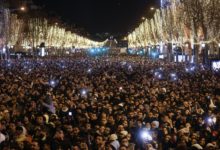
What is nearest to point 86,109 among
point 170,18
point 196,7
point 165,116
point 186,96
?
point 165,116

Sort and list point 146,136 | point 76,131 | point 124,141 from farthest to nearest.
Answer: point 146,136, point 76,131, point 124,141

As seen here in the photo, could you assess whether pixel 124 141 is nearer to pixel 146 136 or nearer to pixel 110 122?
pixel 146 136

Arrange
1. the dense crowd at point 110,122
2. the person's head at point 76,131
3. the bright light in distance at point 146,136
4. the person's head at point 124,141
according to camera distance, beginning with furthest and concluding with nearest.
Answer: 1. the bright light in distance at point 146,136
2. the person's head at point 76,131
3. the dense crowd at point 110,122
4. the person's head at point 124,141

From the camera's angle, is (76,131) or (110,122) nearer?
(76,131)

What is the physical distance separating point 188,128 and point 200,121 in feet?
3.68

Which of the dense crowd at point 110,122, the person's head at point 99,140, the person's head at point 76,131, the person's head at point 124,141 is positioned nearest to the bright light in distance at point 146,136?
the dense crowd at point 110,122

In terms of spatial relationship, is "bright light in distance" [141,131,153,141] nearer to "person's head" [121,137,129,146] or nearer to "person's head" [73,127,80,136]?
"person's head" [121,137,129,146]

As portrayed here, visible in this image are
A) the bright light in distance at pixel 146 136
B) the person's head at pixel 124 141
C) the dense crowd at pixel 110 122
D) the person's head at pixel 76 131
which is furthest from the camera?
the bright light in distance at pixel 146 136

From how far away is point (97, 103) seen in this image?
69.3 feet

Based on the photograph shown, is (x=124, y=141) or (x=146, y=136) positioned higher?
(x=124, y=141)

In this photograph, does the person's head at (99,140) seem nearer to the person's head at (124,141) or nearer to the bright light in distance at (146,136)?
the person's head at (124,141)

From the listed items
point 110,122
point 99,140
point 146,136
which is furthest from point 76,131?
point 146,136

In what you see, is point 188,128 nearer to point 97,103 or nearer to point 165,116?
point 165,116

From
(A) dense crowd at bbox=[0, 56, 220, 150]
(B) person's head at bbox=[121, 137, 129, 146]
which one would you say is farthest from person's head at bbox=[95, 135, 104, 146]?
(B) person's head at bbox=[121, 137, 129, 146]
